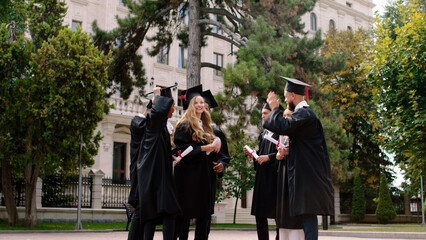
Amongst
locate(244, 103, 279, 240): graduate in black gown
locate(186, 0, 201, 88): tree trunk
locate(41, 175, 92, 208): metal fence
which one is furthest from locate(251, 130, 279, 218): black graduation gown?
locate(41, 175, 92, 208): metal fence

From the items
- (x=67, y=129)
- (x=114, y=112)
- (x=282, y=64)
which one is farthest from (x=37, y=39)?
(x=114, y=112)

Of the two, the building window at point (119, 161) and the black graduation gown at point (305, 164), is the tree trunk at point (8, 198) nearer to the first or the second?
the building window at point (119, 161)

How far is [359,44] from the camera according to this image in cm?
3591

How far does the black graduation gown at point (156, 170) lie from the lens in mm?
6227

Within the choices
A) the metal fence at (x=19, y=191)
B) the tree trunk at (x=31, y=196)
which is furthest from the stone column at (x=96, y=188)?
the tree trunk at (x=31, y=196)

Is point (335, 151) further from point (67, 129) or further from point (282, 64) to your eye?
point (67, 129)

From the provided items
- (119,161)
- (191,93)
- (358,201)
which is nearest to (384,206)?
(358,201)

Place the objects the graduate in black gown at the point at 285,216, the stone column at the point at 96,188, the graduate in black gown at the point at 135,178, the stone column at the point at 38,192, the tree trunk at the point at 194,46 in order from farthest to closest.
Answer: the stone column at the point at 96,188, the stone column at the point at 38,192, the tree trunk at the point at 194,46, the graduate in black gown at the point at 135,178, the graduate in black gown at the point at 285,216

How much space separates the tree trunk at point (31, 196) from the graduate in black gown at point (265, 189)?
12.2 m

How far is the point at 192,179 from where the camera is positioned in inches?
274

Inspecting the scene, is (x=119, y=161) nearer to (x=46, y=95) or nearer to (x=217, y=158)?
(x=46, y=95)

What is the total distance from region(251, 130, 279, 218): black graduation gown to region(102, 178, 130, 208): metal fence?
17.5m

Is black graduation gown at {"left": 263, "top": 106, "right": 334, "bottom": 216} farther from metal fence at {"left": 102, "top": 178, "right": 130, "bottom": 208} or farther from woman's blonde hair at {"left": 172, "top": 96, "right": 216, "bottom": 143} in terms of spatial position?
metal fence at {"left": 102, "top": 178, "right": 130, "bottom": 208}

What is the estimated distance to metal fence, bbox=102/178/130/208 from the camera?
2439 centimetres
